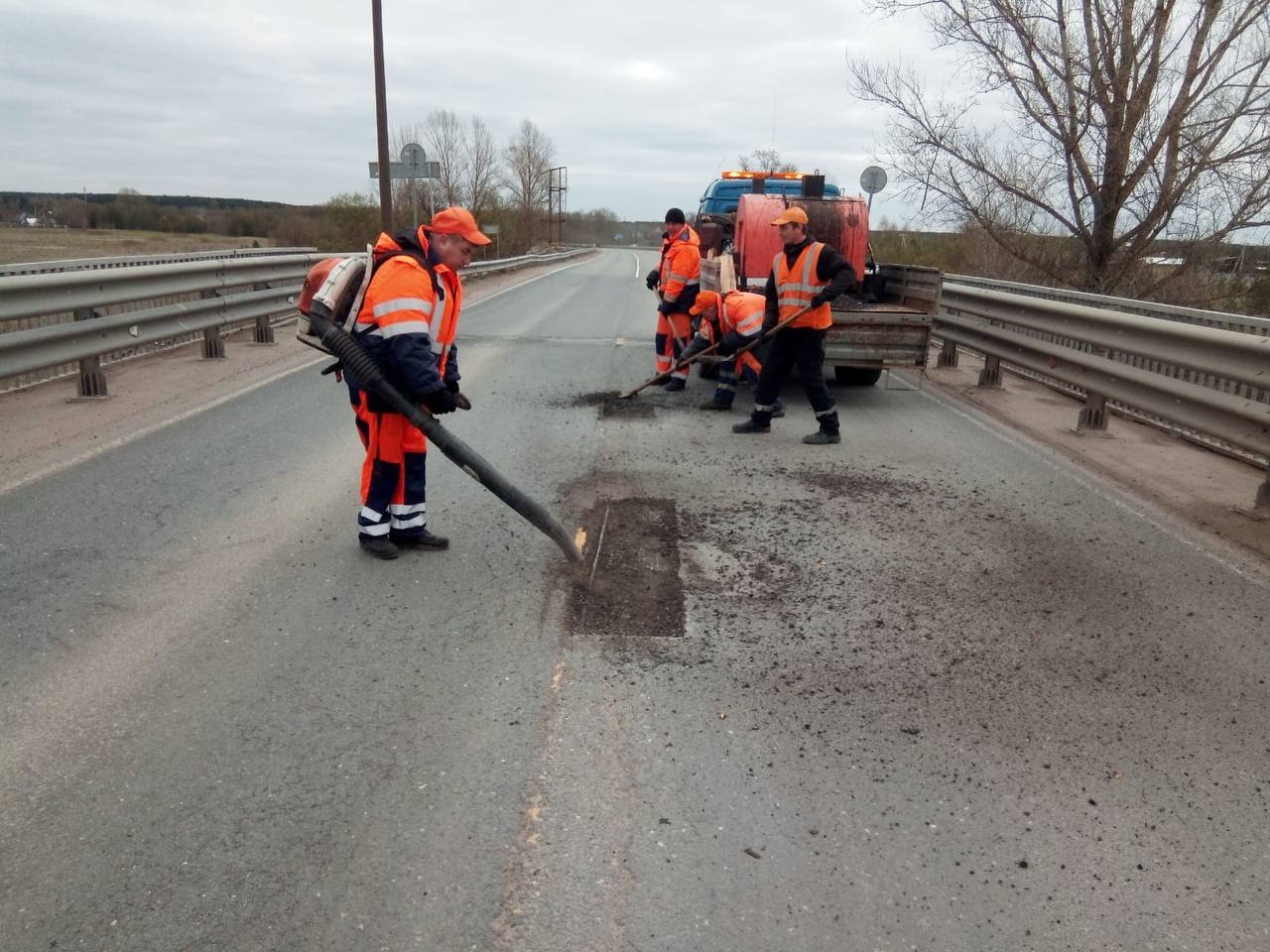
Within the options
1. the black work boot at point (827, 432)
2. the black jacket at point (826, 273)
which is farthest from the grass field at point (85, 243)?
the black work boot at point (827, 432)

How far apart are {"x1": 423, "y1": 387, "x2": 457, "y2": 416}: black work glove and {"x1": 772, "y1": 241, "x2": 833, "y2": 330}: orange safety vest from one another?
3.74 m

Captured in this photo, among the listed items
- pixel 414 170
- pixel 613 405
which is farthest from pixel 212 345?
pixel 414 170

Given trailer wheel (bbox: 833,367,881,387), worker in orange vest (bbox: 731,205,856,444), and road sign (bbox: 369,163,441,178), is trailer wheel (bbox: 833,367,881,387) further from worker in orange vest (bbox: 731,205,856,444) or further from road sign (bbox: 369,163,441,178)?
road sign (bbox: 369,163,441,178)

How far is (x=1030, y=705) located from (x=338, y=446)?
508 cm

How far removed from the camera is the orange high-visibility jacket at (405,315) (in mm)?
4426

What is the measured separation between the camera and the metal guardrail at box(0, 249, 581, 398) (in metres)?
7.17

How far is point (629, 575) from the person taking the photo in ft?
15.3

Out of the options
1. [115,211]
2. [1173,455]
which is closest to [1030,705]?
[1173,455]

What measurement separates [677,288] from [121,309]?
5590mm

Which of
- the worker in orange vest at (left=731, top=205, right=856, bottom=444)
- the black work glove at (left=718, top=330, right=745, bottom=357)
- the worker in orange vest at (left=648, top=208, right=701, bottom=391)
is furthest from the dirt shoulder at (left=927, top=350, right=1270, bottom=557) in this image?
the worker in orange vest at (left=648, top=208, right=701, bottom=391)

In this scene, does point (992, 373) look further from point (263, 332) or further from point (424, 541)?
point (263, 332)

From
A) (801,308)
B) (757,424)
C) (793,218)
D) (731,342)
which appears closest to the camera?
(793,218)

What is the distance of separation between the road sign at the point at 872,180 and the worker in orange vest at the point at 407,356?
1172 centimetres

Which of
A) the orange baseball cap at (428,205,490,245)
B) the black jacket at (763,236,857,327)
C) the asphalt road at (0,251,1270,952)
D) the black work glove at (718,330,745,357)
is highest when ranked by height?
the orange baseball cap at (428,205,490,245)
